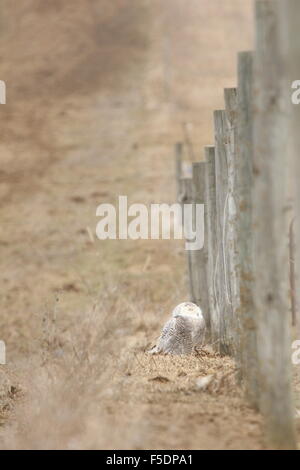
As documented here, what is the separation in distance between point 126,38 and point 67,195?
485 inches

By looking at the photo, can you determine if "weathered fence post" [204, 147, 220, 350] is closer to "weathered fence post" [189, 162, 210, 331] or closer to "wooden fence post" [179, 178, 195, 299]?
"weathered fence post" [189, 162, 210, 331]

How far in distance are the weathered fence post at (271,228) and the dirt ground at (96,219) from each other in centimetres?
28

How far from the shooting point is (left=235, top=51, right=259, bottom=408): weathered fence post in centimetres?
539

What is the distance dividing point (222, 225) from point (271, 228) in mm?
2762

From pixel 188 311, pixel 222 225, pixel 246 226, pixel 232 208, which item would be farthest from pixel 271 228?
pixel 188 311

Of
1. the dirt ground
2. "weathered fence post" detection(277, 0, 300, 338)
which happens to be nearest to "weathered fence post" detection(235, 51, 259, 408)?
the dirt ground

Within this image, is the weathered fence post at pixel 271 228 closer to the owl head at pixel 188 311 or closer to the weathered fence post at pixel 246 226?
the weathered fence post at pixel 246 226

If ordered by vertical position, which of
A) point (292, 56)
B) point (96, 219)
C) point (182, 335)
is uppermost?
point (96, 219)

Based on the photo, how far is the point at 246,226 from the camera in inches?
218

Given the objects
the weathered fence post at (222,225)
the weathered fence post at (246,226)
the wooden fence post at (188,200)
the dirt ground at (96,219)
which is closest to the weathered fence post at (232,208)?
the weathered fence post at (222,225)

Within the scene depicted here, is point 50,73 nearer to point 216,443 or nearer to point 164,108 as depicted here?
point 164,108

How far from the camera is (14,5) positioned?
104 ft

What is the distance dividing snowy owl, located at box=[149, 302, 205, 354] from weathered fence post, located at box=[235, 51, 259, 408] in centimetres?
197

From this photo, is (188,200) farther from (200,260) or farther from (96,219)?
(96,219)
